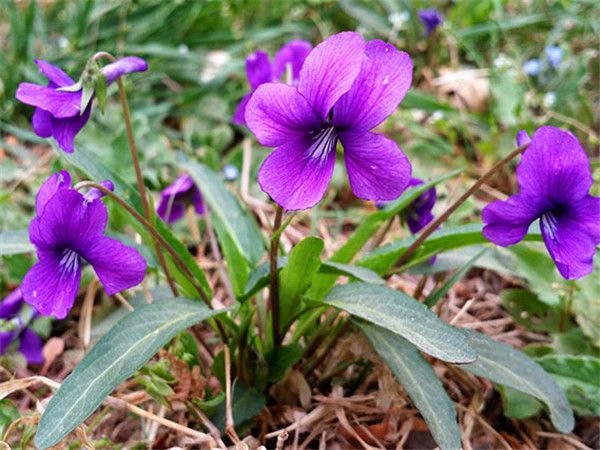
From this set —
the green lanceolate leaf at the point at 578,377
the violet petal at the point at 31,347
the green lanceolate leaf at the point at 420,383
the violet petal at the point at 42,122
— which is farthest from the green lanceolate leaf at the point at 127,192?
the green lanceolate leaf at the point at 578,377

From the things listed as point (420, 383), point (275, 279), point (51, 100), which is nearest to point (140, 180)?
point (51, 100)

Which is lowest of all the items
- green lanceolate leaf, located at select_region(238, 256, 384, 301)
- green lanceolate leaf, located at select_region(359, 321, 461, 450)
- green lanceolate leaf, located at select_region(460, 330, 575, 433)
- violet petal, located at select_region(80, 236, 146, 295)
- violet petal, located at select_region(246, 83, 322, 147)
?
green lanceolate leaf, located at select_region(460, 330, 575, 433)

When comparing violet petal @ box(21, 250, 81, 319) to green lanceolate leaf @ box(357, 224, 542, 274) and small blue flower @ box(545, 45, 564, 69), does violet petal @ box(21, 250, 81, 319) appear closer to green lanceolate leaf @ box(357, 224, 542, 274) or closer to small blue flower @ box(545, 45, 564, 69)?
green lanceolate leaf @ box(357, 224, 542, 274)

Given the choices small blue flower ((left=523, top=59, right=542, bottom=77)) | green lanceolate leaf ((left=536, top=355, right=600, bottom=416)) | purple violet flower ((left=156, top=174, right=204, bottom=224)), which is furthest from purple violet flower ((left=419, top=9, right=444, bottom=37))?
green lanceolate leaf ((left=536, top=355, right=600, bottom=416))

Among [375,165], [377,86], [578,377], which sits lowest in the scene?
[578,377]

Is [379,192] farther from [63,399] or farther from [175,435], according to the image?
[175,435]

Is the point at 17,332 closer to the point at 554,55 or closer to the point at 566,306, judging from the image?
the point at 566,306

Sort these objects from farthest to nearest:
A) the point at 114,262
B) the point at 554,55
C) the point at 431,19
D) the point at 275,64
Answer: the point at 431,19 < the point at 554,55 < the point at 275,64 < the point at 114,262

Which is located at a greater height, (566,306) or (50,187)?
(50,187)
